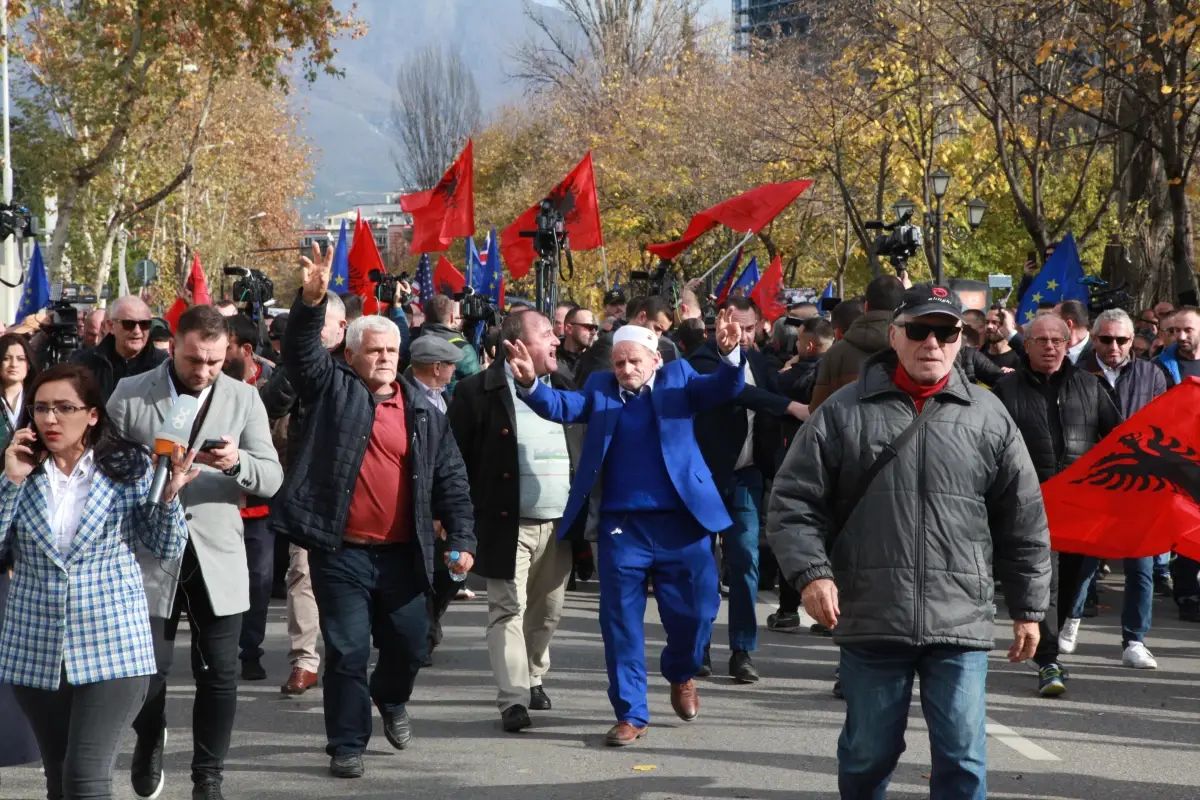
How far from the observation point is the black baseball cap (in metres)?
4.98

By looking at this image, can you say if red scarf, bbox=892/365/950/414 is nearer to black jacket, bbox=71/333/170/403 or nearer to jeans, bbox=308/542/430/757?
jeans, bbox=308/542/430/757

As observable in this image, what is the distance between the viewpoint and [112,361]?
9.87m

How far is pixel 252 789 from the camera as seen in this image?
21.1ft

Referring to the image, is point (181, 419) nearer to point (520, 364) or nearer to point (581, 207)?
point (520, 364)

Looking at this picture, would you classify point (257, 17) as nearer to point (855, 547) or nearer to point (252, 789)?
point (252, 789)

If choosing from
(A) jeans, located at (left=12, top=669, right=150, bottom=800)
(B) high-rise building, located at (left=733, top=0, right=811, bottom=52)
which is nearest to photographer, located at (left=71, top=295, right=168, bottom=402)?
(A) jeans, located at (left=12, top=669, right=150, bottom=800)

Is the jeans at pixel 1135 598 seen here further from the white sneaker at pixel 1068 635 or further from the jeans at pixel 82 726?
the jeans at pixel 82 726

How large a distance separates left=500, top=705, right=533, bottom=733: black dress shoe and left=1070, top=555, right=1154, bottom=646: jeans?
3322 millimetres

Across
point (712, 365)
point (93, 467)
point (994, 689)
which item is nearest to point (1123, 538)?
point (994, 689)

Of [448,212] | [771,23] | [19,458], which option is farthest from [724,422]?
[771,23]

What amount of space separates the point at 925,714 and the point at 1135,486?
3816 mm

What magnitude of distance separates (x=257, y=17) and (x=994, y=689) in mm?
13232

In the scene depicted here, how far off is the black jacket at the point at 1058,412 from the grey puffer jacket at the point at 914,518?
3.64m

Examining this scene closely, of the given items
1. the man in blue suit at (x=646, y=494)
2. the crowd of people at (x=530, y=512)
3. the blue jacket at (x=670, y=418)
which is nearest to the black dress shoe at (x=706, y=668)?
the crowd of people at (x=530, y=512)
